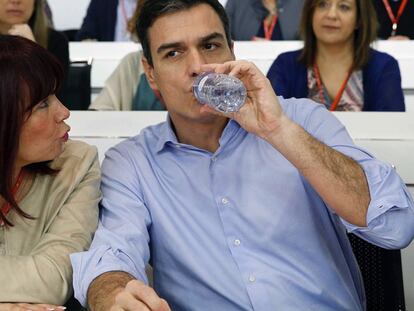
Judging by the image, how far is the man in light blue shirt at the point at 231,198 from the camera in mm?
1315

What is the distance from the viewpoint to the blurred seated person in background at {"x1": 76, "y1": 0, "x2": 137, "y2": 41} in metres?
4.47

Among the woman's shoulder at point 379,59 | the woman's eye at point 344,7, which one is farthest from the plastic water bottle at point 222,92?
the woman's eye at point 344,7

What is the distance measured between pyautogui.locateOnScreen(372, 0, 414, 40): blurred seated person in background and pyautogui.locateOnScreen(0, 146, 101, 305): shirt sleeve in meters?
2.86

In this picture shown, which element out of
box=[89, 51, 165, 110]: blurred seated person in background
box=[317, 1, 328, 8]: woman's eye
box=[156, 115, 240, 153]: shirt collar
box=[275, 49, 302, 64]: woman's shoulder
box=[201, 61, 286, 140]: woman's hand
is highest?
box=[201, 61, 286, 140]: woman's hand

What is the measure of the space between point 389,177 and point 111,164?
53cm

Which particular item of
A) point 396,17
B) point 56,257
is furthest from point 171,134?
point 396,17

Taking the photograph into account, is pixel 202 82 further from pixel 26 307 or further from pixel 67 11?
pixel 67 11

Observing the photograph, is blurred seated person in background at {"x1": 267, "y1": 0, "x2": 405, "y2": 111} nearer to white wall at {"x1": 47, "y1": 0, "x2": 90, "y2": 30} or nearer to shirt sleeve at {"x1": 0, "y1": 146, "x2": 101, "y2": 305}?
shirt sleeve at {"x1": 0, "y1": 146, "x2": 101, "y2": 305}

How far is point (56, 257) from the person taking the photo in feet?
4.39

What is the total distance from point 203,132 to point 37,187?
0.33 m

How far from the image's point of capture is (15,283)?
1.31 metres

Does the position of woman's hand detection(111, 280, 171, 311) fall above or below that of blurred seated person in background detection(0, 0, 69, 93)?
above

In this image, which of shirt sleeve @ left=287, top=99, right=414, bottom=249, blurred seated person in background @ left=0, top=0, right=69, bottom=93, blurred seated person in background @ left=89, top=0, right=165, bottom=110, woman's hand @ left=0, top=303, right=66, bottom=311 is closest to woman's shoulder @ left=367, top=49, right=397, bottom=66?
blurred seated person in background @ left=89, top=0, right=165, bottom=110

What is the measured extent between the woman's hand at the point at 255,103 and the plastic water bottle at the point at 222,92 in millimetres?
16
